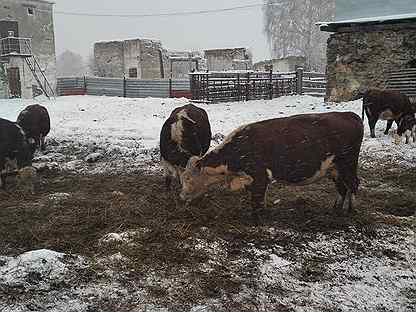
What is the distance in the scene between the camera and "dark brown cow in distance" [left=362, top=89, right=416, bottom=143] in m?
10.5

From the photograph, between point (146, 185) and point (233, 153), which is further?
point (146, 185)

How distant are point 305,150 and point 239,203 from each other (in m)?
1.44

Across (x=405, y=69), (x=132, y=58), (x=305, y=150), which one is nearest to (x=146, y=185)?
(x=305, y=150)

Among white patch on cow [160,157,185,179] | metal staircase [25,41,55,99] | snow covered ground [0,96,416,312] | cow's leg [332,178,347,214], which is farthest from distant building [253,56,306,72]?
snow covered ground [0,96,416,312]

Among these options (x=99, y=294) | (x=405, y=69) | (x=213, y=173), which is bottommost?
(x=99, y=294)

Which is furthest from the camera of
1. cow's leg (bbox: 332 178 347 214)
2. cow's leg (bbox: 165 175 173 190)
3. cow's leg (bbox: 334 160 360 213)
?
cow's leg (bbox: 165 175 173 190)

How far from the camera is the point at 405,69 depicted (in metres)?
14.9

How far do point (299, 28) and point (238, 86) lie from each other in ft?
95.6

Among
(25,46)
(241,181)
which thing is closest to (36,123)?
(241,181)

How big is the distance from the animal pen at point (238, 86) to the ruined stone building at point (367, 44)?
629cm

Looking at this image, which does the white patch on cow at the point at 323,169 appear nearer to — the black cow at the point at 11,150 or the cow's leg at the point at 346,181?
the cow's leg at the point at 346,181

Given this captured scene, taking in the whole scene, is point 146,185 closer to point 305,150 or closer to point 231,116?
point 305,150

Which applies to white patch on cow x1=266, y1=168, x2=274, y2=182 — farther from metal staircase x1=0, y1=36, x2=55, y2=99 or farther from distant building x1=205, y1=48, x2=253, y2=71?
distant building x1=205, y1=48, x2=253, y2=71

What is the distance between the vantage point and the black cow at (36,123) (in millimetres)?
10602
